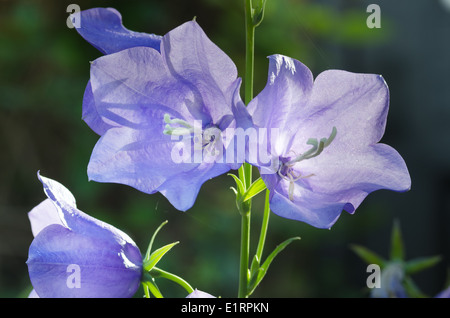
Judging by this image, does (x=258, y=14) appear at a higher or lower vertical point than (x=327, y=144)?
higher

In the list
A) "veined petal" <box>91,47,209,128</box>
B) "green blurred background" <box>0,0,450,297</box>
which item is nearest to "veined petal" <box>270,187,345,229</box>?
"veined petal" <box>91,47,209,128</box>

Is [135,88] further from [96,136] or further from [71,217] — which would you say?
[96,136]

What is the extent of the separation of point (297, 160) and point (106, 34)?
0.20m

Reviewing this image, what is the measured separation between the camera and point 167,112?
18.0 inches

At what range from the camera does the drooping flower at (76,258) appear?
0.42m

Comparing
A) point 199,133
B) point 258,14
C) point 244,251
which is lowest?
point 244,251

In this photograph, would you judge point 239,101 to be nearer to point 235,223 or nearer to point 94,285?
point 94,285

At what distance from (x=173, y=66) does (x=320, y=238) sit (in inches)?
63.5

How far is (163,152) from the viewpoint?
1.47 feet

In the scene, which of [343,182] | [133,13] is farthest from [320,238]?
[343,182]

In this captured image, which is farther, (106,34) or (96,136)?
(96,136)

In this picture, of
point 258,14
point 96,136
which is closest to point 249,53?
point 258,14

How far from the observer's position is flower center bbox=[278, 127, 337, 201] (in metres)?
0.41

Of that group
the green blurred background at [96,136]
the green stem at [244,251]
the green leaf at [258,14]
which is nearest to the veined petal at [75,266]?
the green stem at [244,251]
